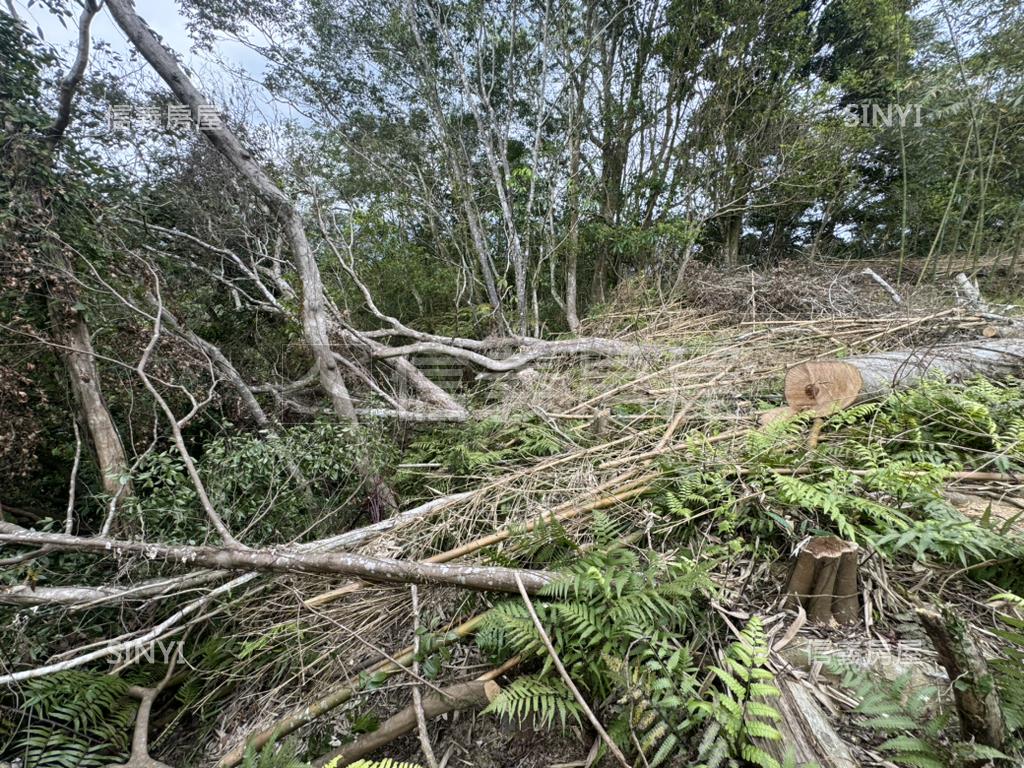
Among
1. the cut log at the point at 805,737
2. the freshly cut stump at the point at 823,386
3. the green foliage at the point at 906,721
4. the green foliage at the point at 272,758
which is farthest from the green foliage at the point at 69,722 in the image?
the freshly cut stump at the point at 823,386

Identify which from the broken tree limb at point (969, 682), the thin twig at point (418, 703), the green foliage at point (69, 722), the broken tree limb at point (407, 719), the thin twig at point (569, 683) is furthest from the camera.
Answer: the green foliage at point (69, 722)

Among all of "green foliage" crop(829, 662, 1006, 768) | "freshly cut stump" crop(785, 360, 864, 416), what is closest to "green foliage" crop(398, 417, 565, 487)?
"freshly cut stump" crop(785, 360, 864, 416)

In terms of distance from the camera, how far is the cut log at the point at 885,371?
2.14 meters

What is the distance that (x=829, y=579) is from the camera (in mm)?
1192

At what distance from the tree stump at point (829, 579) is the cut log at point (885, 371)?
1.17 metres

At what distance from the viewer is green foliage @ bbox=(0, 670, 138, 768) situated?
5.16ft

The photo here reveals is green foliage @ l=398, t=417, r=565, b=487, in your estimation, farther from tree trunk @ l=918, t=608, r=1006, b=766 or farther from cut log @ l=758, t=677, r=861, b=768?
tree trunk @ l=918, t=608, r=1006, b=766

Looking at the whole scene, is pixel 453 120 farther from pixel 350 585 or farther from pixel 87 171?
pixel 350 585

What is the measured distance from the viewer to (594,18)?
19.3 ft

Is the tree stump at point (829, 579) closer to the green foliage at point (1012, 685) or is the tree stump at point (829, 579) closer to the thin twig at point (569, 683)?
the green foliage at point (1012, 685)

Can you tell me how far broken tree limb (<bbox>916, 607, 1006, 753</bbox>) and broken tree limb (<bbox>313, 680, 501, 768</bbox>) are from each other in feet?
3.83

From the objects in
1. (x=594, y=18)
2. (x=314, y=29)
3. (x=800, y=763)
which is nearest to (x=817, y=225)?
(x=594, y=18)

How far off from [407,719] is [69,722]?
1.68 metres

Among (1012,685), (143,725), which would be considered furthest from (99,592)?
(1012,685)
